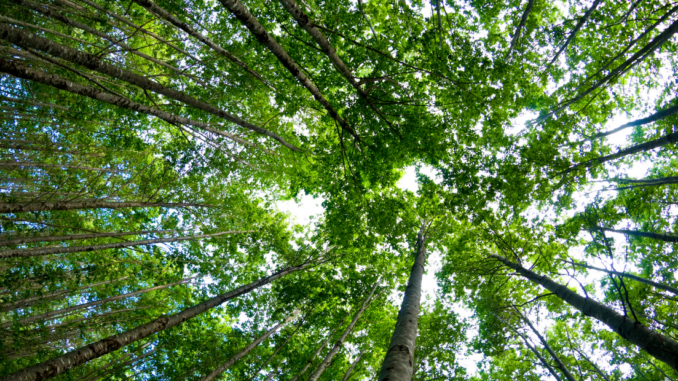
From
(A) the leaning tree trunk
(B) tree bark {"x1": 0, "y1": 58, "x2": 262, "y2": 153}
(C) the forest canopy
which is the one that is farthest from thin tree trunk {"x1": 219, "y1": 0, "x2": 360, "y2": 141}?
(A) the leaning tree trunk

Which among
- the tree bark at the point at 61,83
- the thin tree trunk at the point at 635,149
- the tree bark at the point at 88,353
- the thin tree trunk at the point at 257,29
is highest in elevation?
the thin tree trunk at the point at 635,149

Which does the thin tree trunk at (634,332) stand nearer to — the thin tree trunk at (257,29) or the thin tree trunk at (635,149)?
the thin tree trunk at (635,149)

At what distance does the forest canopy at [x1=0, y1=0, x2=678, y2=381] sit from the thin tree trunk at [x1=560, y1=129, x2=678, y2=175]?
43mm

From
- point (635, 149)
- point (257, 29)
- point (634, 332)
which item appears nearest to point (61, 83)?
point (257, 29)

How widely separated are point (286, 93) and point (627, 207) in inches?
386

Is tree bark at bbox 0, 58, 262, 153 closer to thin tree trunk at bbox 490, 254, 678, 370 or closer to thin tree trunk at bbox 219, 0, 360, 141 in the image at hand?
thin tree trunk at bbox 219, 0, 360, 141

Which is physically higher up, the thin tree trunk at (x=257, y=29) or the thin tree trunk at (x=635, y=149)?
the thin tree trunk at (x=635, y=149)

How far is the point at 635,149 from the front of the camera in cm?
610

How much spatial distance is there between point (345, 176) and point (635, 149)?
6335 mm

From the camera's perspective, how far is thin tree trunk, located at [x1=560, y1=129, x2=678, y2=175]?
5156 millimetres

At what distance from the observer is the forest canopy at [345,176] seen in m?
5.57

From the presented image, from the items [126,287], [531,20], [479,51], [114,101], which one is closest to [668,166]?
[531,20]

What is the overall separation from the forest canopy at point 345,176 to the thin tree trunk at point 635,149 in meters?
0.04

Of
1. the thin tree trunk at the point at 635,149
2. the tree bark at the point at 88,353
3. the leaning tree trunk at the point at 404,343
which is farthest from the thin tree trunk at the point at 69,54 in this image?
the thin tree trunk at the point at 635,149
